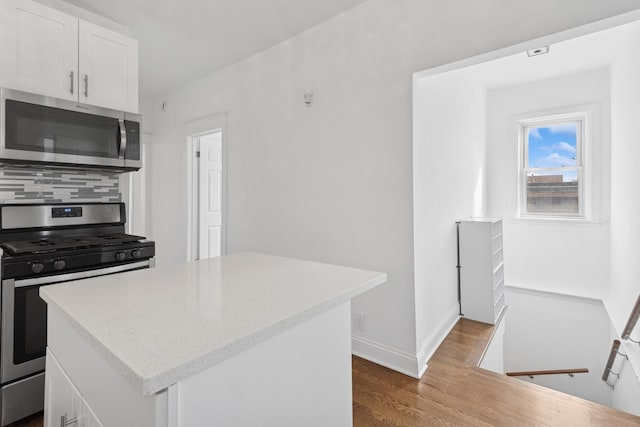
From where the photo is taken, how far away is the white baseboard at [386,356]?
2.18 meters

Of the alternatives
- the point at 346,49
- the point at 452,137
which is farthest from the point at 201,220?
the point at 452,137

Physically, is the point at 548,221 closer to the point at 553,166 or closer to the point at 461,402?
the point at 553,166

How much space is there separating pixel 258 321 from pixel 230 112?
305 centimetres

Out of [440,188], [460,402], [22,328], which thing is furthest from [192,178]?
[460,402]

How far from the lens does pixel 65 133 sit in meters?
2.09

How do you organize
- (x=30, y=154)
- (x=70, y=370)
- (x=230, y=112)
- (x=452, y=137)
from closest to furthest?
(x=70, y=370)
(x=30, y=154)
(x=452, y=137)
(x=230, y=112)

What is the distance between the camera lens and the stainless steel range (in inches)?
64.9

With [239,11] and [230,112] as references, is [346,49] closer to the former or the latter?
[239,11]

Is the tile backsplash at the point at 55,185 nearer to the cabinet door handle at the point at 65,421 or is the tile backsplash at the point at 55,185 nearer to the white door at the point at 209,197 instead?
the white door at the point at 209,197

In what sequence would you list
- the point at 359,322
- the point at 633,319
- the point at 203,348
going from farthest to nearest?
the point at 359,322 < the point at 633,319 < the point at 203,348

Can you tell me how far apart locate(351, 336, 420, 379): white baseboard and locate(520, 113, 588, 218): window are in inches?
124

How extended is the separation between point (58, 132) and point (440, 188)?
9.30 feet

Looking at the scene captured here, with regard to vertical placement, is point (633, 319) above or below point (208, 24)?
below

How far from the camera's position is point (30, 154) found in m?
1.94
